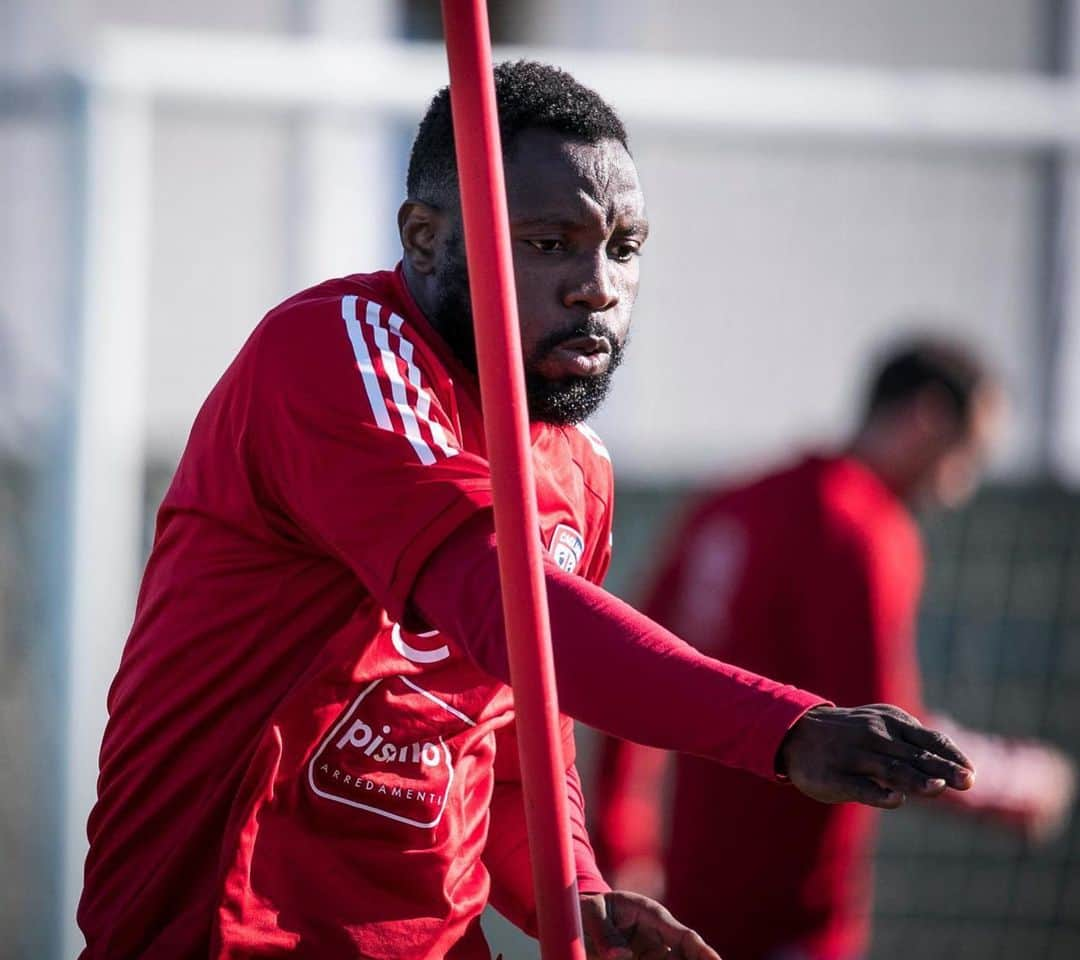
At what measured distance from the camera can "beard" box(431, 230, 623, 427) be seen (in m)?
2.21

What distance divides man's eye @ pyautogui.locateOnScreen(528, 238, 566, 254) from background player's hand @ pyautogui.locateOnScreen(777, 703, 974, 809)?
0.68 metres

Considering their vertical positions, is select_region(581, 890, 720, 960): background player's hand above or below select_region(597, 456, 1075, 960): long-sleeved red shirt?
above

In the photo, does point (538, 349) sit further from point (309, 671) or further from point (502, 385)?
point (309, 671)

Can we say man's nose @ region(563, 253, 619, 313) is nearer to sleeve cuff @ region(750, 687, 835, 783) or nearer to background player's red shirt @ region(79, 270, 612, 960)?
Result: background player's red shirt @ region(79, 270, 612, 960)

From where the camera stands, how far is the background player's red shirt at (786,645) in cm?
455

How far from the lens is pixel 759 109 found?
18.8 feet

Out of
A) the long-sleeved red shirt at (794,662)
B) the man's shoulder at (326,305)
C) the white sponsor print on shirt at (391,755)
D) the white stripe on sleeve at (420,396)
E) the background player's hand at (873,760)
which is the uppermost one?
the man's shoulder at (326,305)

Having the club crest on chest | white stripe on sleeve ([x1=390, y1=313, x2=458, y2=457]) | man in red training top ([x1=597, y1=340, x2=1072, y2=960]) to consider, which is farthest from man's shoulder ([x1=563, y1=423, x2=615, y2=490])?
man in red training top ([x1=597, y1=340, x2=1072, y2=960])

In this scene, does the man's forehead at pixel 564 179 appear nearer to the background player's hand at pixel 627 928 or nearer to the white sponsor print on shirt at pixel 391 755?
the white sponsor print on shirt at pixel 391 755

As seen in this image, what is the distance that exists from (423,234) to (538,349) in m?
0.26

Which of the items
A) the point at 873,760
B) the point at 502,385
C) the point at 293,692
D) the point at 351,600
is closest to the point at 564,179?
the point at 502,385

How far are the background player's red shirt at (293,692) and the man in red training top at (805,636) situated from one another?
2.31m

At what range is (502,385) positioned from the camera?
1858mm

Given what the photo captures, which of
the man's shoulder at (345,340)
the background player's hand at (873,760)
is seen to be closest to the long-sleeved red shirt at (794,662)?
the man's shoulder at (345,340)
